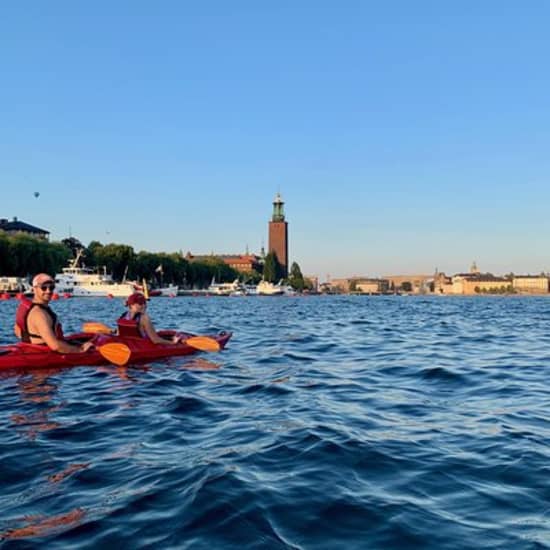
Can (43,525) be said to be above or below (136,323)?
below

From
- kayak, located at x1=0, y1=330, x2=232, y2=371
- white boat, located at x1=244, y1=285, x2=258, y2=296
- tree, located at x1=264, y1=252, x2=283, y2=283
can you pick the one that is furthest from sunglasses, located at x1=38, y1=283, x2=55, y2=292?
tree, located at x1=264, y1=252, x2=283, y2=283

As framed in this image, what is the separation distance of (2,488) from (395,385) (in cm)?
757

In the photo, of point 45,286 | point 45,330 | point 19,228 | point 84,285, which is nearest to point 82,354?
point 45,330

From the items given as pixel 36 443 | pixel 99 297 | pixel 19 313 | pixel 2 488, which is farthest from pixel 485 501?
pixel 99 297

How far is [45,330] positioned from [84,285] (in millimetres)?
80662

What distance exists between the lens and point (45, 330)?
12320 mm

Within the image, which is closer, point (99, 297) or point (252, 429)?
point (252, 429)

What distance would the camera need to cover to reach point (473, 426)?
7719 millimetres

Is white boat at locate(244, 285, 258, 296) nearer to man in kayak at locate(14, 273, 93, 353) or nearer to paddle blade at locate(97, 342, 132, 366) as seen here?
paddle blade at locate(97, 342, 132, 366)

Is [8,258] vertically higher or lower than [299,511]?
higher

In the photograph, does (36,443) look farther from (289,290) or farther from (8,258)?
(289,290)

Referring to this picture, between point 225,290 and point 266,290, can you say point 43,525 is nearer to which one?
point 225,290

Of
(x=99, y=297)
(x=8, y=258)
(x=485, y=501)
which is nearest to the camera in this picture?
(x=485, y=501)

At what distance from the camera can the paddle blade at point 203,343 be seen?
1582 centimetres
